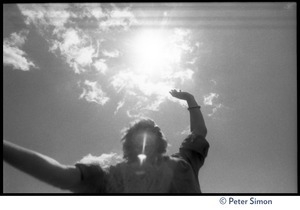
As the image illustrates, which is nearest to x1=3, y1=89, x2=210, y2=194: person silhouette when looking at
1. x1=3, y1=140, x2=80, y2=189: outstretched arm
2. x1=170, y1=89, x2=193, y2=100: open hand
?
x1=3, y1=140, x2=80, y2=189: outstretched arm

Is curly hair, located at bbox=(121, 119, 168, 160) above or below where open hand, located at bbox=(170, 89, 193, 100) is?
below

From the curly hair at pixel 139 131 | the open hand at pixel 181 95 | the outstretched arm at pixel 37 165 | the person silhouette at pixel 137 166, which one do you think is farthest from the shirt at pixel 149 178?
the open hand at pixel 181 95

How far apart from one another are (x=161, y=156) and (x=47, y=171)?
Result: 83 centimetres

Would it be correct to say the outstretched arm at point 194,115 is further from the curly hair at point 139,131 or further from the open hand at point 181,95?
the curly hair at point 139,131

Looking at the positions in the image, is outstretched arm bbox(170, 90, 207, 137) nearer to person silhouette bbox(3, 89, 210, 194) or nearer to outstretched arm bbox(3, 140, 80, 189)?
person silhouette bbox(3, 89, 210, 194)

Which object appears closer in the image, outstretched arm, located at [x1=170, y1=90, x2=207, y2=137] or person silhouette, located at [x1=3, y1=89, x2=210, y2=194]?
person silhouette, located at [x1=3, y1=89, x2=210, y2=194]

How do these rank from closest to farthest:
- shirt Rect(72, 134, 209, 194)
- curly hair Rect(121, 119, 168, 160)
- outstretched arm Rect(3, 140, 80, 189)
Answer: outstretched arm Rect(3, 140, 80, 189)
shirt Rect(72, 134, 209, 194)
curly hair Rect(121, 119, 168, 160)

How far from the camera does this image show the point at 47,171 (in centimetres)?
146

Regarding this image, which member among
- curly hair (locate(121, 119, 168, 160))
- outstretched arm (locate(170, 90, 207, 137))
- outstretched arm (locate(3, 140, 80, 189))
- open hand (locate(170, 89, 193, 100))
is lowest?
outstretched arm (locate(3, 140, 80, 189))

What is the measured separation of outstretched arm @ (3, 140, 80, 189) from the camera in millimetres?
1398

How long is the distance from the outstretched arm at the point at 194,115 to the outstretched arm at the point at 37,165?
107cm

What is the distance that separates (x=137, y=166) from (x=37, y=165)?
72 cm

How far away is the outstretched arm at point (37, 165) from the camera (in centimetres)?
140
